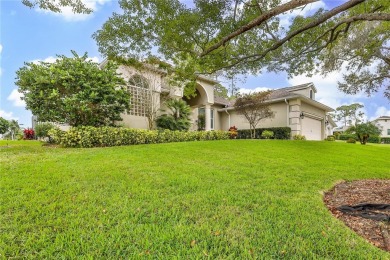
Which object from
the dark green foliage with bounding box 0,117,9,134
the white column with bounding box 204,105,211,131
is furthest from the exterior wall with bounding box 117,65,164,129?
the dark green foliage with bounding box 0,117,9,134

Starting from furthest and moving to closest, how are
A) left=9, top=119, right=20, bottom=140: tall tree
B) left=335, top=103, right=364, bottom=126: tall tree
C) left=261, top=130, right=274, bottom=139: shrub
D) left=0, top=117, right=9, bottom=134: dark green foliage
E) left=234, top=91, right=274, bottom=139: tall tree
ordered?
left=335, top=103, right=364, bottom=126: tall tree → left=9, top=119, right=20, bottom=140: tall tree → left=0, top=117, right=9, bottom=134: dark green foliage → left=261, top=130, right=274, bottom=139: shrub → left=234, top=91, right=274, bottom=139: tall tree

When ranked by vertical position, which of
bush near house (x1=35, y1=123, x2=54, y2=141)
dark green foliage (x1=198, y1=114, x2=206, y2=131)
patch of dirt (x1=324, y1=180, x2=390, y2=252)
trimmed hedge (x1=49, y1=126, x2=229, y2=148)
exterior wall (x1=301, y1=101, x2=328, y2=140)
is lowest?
patch of dirt (x1=324, y1=180, x2=390, y2=252)

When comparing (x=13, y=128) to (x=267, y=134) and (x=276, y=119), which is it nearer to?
(x=267, y=134)

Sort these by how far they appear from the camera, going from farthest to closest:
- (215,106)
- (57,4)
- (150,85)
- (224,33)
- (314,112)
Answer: (215,106)
(314,112)
(150,85)
(224,33)
(57,4)

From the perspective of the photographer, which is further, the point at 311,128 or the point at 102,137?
the point at 311,128

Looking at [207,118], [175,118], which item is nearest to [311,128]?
[207,118]

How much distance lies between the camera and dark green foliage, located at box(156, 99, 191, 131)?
43.9 ft

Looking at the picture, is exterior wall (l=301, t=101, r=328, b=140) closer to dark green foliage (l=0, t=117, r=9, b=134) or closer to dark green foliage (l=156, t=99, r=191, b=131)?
dark green foliage (l=156, t=99, r=191, b=131)

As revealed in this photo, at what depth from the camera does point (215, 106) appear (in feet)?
64.1

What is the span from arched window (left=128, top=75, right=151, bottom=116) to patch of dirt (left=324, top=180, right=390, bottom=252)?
35.9 feet

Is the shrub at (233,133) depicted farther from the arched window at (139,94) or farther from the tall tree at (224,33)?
the tall tree at (224,33)

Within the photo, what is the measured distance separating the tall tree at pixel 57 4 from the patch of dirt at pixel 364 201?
6.88 meters

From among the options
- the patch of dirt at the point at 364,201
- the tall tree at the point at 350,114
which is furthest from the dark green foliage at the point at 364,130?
the tall tree at the point at 350,114

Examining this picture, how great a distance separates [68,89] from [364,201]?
35.4ft
